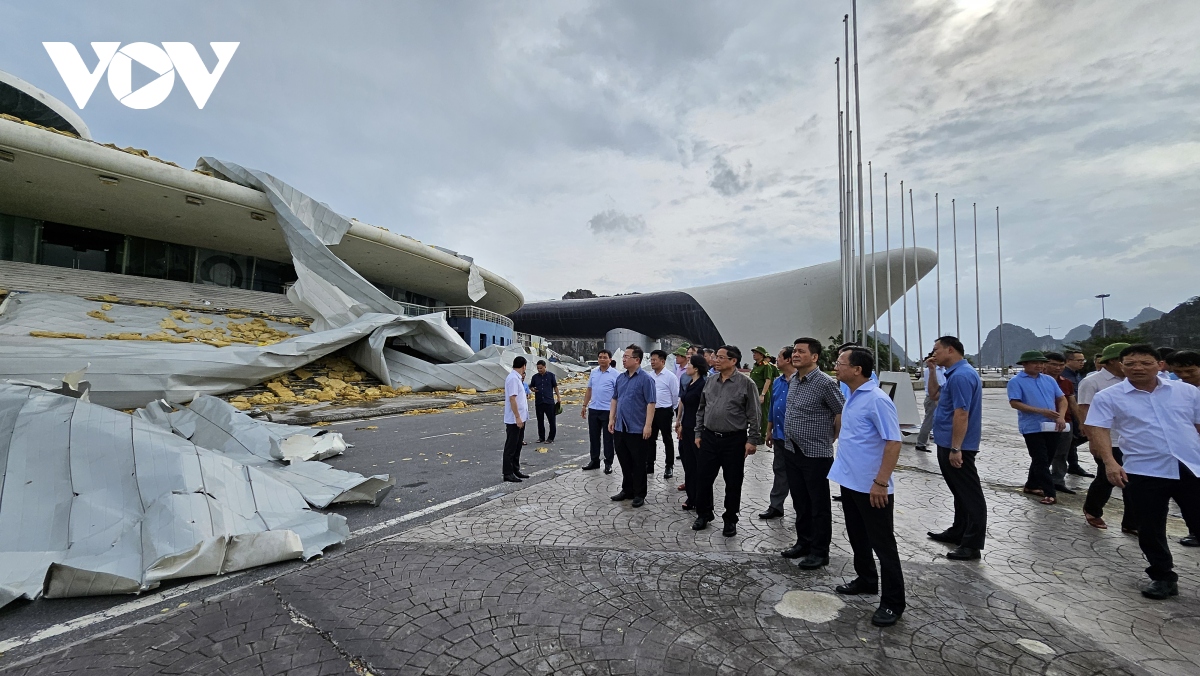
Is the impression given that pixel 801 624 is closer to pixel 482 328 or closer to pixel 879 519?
pixel 879 519

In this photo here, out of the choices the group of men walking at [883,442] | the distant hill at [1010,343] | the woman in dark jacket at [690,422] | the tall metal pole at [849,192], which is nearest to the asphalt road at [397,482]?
the woman in dark jacket at [690,422]

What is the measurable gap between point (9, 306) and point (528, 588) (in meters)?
22.0

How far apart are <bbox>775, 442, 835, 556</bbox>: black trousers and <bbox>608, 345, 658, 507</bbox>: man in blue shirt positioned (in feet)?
4.77

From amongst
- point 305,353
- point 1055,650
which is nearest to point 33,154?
point 305,353

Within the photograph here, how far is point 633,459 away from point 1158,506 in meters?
3.64

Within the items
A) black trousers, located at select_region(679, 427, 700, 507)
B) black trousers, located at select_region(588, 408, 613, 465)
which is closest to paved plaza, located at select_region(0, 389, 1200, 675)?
black trousers, located at select_region(679, 427, 700, 507)

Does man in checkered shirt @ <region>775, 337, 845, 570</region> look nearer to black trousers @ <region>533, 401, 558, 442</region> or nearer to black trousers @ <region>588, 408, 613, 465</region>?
black trousers @ <region>588, 408, 613, 465</region>

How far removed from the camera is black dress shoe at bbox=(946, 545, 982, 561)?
3414 millimetres

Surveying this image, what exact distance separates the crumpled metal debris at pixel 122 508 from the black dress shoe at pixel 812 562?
3336 millimetres

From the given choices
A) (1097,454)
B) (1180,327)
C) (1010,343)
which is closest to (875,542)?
(1097,454)

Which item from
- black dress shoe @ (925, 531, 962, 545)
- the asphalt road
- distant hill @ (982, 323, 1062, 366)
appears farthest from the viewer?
distant hill @ (982, 323, 1062, 366)

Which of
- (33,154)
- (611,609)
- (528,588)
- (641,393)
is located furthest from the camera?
(33,154)

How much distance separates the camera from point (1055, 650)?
2307mm

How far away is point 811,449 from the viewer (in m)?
3.50
